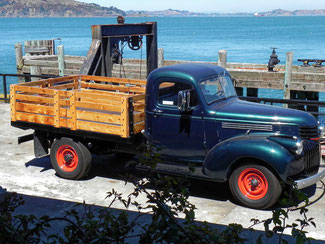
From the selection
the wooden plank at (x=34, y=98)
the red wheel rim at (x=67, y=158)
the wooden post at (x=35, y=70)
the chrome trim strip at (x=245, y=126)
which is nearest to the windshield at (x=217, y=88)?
the chrome trim strip at (x=245, y=126)

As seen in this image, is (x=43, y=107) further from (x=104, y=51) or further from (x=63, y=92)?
(x=104, y=51)

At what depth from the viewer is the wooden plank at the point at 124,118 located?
26.0ft

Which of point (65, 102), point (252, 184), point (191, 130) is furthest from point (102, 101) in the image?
point (252, 184)

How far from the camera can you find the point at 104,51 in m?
11.1

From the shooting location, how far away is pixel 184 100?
7531 millimetres

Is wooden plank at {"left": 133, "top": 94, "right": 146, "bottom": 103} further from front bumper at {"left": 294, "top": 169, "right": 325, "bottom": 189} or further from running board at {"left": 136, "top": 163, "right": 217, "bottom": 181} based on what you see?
front bumper at {"left": 294, "top": 169, "right": 325, "bottom": 189}

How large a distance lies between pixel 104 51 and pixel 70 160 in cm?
312

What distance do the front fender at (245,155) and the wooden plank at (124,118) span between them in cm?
135

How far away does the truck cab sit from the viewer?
716 cm

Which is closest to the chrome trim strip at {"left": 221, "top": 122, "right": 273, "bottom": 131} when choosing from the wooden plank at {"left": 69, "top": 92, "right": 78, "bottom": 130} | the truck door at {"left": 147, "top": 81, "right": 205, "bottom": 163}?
the truck door at {"left": 147, "top": 81, "right": 205, "bottom": 163}

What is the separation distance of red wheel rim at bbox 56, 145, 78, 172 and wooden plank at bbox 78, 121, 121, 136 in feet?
1.90

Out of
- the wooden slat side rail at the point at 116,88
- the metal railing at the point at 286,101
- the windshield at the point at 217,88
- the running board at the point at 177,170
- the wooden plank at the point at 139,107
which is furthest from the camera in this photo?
the wooden slat side rail at the point at 116,88

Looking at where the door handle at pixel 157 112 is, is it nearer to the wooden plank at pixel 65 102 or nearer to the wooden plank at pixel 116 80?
the wooden plank at pixel 65 102

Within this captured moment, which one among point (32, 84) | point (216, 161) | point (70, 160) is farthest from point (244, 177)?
point (32, 84)
